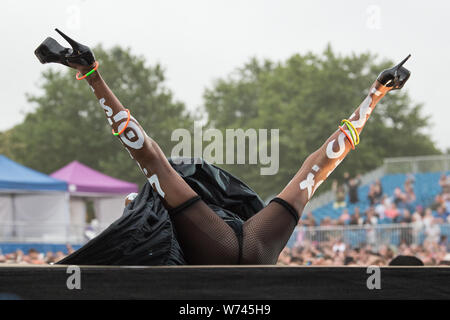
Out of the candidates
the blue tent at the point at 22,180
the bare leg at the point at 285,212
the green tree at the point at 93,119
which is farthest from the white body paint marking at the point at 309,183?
the green tree at the point at 93,119

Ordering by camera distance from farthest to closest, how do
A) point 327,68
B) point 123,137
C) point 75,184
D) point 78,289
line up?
point 327,68 < point 75,184 < point 123,137 < point 78,289

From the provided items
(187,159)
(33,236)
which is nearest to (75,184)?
(33,236)

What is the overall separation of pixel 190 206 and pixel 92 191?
16882mm

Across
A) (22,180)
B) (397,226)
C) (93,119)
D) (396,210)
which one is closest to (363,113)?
(397,226)

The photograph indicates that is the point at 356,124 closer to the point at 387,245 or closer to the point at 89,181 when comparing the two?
the point at 387,245

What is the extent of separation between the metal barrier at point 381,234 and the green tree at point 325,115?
15318 millimetres

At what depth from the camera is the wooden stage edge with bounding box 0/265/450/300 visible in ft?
5.86

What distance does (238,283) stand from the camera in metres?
1.81

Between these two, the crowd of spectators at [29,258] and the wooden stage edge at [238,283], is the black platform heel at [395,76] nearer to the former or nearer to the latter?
the wooden stage edge at [238,283]

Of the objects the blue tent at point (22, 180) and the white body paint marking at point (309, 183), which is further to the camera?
the blue tent at point (22, 180)

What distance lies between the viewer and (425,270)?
71.1 inches

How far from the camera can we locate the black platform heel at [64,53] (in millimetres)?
2402
